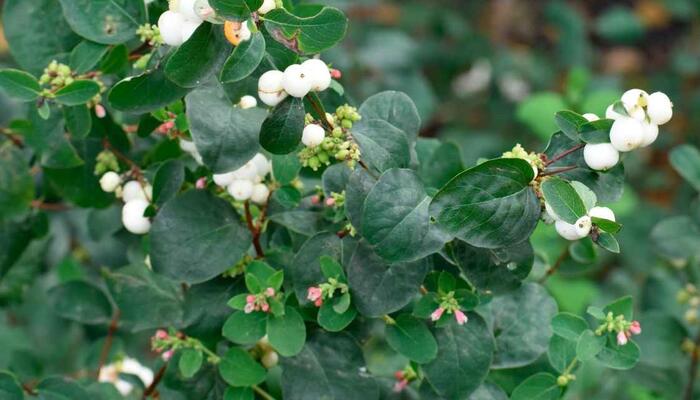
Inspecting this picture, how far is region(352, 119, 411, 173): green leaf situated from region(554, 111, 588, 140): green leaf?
6.3 inches

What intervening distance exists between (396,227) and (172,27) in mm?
289

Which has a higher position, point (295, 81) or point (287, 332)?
point (295, 81)

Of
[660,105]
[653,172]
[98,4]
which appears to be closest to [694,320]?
[660,105]

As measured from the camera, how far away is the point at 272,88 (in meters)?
0.88

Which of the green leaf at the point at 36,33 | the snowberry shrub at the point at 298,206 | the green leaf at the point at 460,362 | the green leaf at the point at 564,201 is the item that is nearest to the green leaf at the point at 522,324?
the snowberry shrub at the point at 298,206

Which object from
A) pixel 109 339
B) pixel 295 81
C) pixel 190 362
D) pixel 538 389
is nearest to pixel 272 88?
pixel 295 81

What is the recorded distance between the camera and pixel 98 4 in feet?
3.66

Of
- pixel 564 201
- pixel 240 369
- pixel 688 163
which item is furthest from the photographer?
pixel 688 163

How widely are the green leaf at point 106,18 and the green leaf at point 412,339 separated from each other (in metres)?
0.45

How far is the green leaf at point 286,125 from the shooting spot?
2.90ft

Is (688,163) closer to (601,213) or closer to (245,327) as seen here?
(601,213)

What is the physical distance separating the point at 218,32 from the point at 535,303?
52 cm

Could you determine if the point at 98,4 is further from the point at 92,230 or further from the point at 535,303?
the point at 535,303

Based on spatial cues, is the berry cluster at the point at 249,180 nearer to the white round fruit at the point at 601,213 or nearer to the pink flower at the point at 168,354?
the pink flower at the point at 168,354
